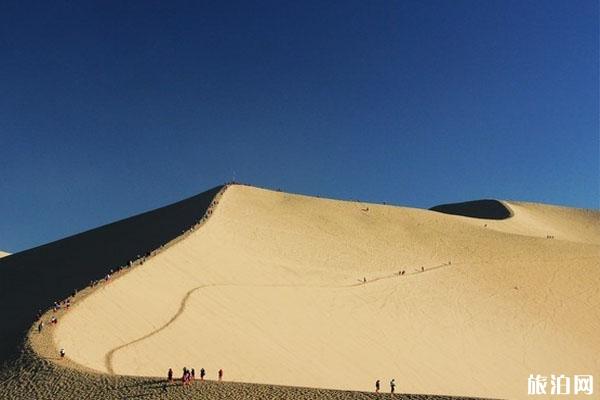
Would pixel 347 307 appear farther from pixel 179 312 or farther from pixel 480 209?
pixel 480 209

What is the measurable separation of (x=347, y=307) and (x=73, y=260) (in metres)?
16.1

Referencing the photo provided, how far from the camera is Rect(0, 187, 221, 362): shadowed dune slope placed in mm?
25188

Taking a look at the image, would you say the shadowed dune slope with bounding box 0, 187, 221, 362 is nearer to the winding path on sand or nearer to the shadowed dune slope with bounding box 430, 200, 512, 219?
the winding path on sand

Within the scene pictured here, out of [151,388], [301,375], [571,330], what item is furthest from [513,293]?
[151,388]

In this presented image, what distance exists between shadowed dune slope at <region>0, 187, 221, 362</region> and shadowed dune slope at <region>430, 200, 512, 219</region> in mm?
32688

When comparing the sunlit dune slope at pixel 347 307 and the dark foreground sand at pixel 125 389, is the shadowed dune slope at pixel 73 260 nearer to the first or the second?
the sunlit dune slope at pixel 347 307

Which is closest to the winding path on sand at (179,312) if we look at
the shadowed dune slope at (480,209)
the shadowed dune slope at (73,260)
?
the shadowed dune slope at (73,260)

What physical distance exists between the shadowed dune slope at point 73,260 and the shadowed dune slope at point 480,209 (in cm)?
3269

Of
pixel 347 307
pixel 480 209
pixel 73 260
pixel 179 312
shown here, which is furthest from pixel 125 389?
pixel 480 209

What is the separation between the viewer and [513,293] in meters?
31.2

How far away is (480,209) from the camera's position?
228ft

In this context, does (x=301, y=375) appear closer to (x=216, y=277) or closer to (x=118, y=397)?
(x=118, y=397)

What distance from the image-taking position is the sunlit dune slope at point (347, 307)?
18.9 m

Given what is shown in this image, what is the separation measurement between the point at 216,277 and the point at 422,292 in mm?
9993
